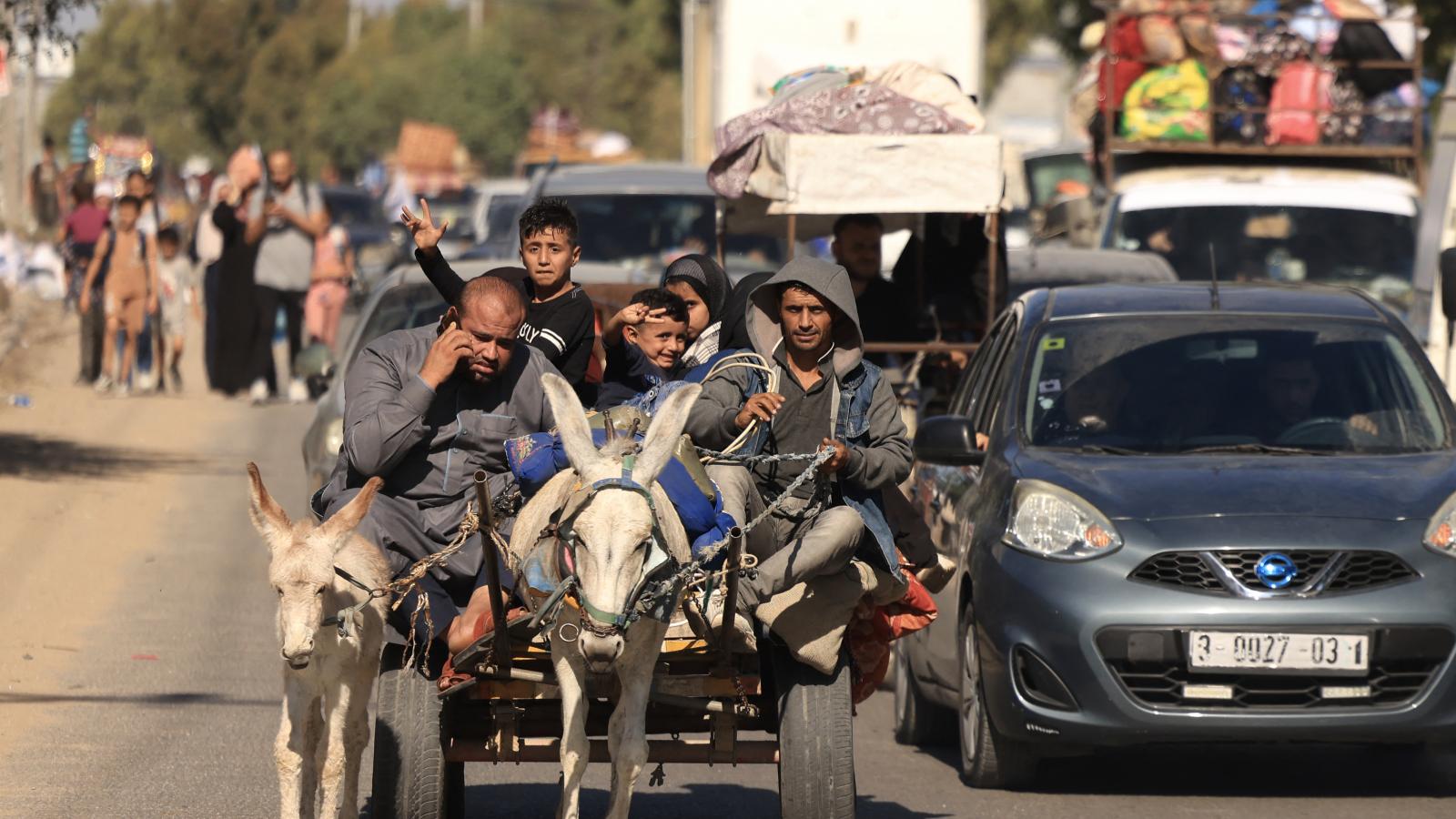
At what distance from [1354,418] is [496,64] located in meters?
76.5

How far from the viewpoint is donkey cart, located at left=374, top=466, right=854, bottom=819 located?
6594 millimetres

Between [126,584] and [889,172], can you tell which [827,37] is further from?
[126,584]

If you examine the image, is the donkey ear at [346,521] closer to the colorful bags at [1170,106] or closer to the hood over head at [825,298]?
the hood over head at [825,298]

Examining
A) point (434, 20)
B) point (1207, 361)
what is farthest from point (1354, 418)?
point (434, 20)

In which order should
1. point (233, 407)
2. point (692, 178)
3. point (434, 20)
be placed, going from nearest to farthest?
point (692, 178)
point (233, 407)
point (434, 20)

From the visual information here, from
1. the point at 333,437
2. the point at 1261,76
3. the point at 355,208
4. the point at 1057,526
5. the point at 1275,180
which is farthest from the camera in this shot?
the point at 355,208

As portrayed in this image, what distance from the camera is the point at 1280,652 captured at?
8172mm

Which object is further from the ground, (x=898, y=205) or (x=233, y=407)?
(x=898, y=205)

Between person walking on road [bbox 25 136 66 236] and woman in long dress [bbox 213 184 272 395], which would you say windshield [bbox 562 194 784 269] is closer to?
woman in long dress [bbox 213 184 272 395]

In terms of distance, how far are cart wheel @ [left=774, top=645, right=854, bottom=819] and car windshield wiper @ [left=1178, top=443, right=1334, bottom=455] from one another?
8.85 ft

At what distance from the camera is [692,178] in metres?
17.8

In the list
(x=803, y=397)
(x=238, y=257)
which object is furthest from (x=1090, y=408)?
(x=238, y=257)

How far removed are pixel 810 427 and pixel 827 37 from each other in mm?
14963

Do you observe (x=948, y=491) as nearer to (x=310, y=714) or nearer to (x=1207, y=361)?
(x=1207, y=361)
